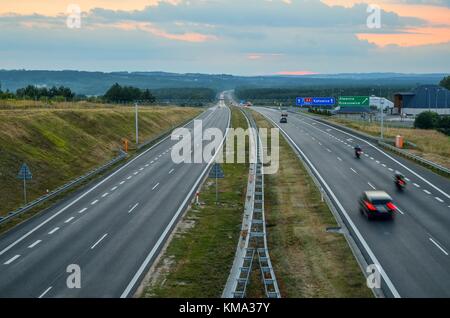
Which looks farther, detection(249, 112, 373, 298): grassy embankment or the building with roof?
the building with roof

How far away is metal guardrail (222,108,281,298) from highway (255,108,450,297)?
15.7ft

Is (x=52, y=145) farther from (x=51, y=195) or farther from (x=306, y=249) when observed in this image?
(x=306, y=249)

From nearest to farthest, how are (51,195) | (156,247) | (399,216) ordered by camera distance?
(156,247) < (399,216) < (51,195)

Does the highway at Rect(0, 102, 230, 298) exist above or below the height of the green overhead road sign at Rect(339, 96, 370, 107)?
below

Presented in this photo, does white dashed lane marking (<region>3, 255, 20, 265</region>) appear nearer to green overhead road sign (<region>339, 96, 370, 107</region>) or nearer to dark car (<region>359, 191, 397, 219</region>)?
dark car (<region>359, 191, 397, 219</region>)

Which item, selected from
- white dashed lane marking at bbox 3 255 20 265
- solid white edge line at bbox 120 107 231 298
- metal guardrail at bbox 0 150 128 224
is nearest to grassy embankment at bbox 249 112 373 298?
solid white edge line at bbox 120 107 231 298

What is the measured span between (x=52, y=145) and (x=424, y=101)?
132078mm

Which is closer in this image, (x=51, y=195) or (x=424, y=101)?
(x=51, y=195)

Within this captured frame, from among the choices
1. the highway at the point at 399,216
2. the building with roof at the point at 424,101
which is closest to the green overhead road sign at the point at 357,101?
the highway at the point at 399,216

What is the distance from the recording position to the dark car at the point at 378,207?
3497cm

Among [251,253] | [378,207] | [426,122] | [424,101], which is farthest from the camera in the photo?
[424,101]

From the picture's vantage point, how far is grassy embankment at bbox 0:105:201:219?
149 feet

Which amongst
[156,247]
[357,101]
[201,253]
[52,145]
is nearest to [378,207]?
[201,253]

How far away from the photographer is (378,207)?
3516 centimetres
